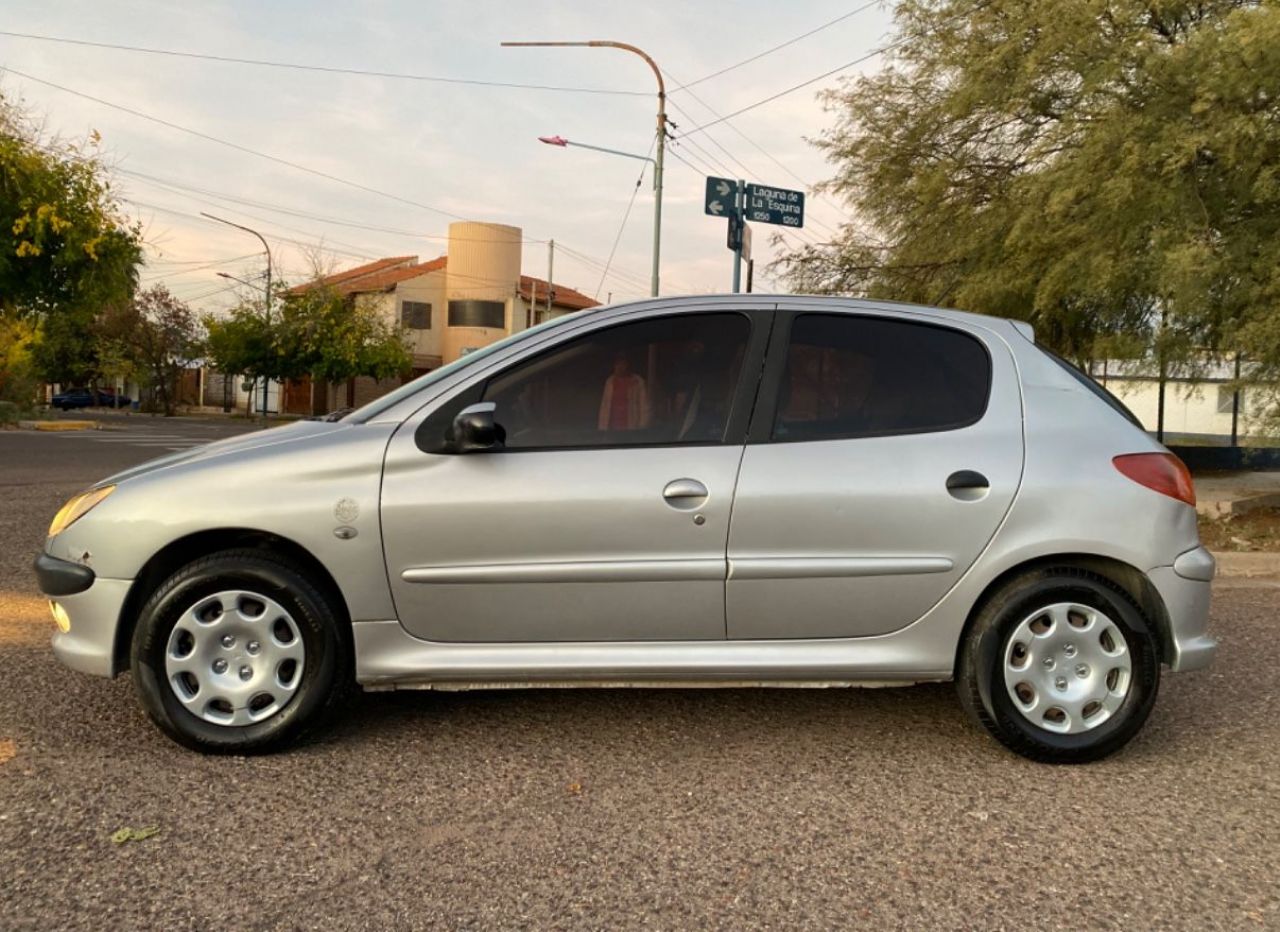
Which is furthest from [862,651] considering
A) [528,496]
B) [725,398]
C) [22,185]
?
[22,185]

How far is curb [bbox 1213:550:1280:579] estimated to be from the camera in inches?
307

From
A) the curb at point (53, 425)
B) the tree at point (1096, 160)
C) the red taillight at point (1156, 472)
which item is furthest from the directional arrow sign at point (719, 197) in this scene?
the curb at point (53, 425)

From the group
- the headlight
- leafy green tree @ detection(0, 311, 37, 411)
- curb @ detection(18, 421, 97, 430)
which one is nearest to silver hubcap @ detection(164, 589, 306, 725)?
the headlight

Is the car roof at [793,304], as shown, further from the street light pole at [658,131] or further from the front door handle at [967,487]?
the street light pole at [658,131]

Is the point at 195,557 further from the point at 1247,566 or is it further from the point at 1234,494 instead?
the point at 1234,494

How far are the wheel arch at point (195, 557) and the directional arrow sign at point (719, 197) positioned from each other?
908 centimetres

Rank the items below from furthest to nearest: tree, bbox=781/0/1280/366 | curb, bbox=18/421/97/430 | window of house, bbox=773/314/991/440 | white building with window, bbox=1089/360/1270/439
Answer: curb, bbox=18/421/97/430 → white building with window, bbox=1089/360/1270/439 → tree, bbox=781/0/1280/366 → window of house, bbox=773/314/991/440

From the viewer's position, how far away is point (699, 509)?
351 cm

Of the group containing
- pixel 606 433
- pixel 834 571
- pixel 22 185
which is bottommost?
pixel 834 571

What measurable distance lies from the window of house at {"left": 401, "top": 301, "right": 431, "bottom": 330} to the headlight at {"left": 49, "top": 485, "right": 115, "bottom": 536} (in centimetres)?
4600

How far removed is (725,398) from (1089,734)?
5.84 ft

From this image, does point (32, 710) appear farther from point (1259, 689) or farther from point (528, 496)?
point (1259, 689)

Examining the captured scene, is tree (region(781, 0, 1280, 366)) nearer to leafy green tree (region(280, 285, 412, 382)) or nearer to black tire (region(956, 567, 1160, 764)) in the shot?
black tire (region(956, 567, 1160, 764))

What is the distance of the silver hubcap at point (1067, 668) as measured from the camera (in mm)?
3580
